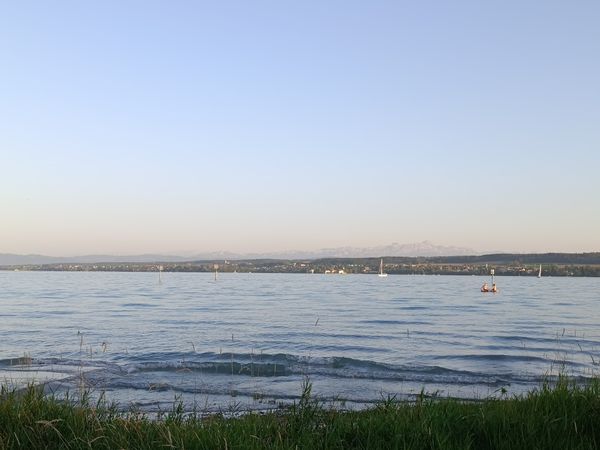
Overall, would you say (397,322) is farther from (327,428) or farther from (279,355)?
(327,428)

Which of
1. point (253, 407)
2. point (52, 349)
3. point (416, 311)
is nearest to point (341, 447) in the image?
point (253, 407)

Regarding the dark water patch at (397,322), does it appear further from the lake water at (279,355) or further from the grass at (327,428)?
the grass at (327,428)

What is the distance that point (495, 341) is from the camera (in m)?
23.6

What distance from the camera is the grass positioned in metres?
5.50

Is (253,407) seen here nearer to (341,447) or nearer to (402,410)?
(402,410)

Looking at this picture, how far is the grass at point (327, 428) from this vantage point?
5504 mm

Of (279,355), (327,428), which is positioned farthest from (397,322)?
(327,428)

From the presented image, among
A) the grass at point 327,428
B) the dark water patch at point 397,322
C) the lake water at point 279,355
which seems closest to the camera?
the grass at point 327,428

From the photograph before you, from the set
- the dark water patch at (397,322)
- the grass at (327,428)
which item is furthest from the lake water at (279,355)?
the grass at (327,428)

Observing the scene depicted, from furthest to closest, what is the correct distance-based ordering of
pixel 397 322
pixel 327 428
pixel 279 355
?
1. pixel 397 322
2. pixel 279 355
3. pixel 327 428

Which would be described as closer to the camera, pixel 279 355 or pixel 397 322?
pixel 279 355

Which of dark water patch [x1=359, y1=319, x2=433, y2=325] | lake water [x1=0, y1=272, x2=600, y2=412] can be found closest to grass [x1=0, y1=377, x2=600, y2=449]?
lake water [x1=0, y1=272, x2=600, y2=412]

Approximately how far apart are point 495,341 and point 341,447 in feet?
65.2

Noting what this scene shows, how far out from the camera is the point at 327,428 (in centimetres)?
607
